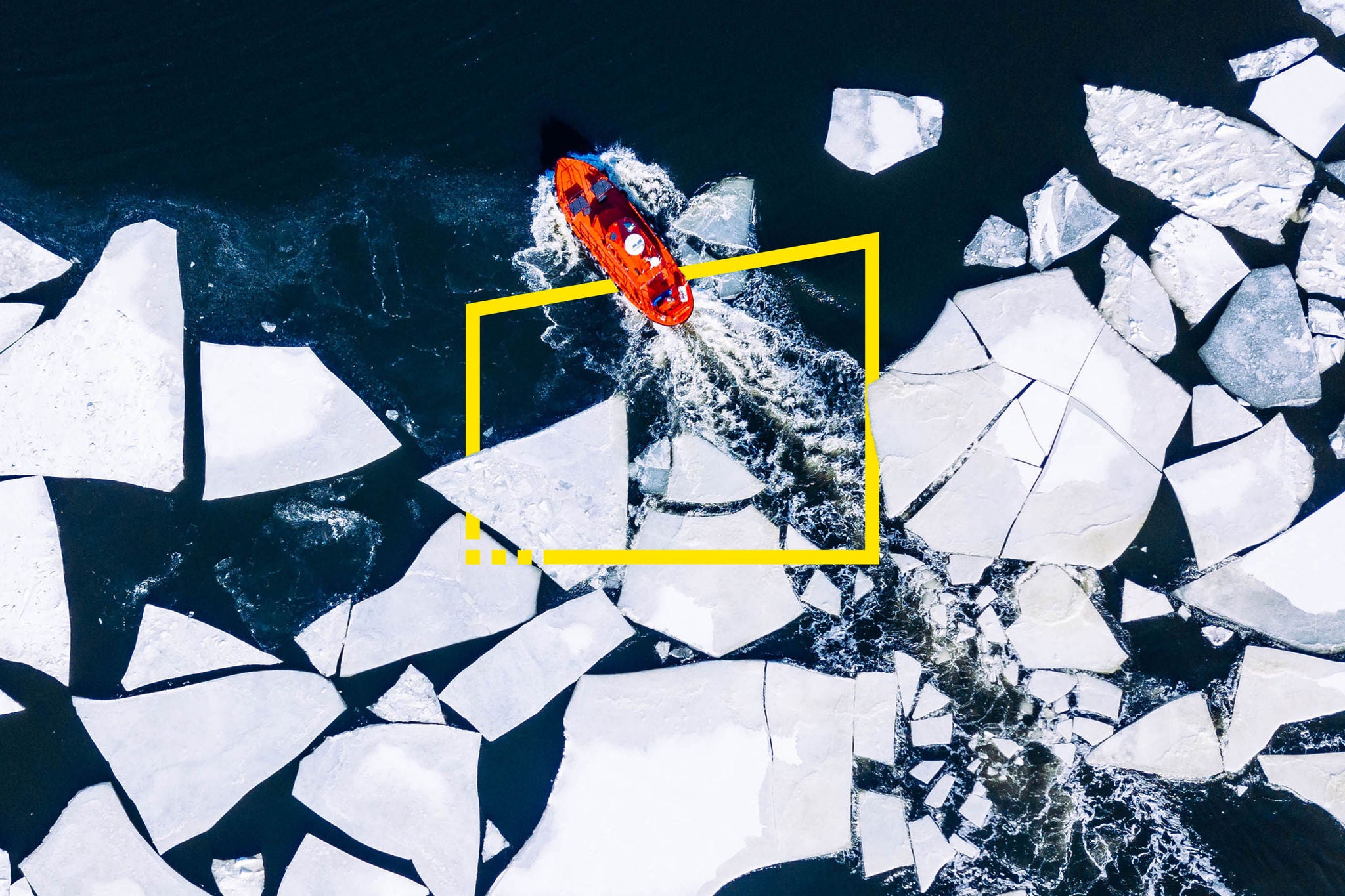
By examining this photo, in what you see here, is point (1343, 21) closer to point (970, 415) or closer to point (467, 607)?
point (970, 415)

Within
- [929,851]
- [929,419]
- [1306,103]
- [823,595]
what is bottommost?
[929,851]

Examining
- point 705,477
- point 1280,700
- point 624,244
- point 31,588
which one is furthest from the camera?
point 31,588

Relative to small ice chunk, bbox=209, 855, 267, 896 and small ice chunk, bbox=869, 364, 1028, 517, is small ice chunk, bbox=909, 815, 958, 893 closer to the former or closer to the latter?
small ice chunk, bbox=869, 364, 1028, 517

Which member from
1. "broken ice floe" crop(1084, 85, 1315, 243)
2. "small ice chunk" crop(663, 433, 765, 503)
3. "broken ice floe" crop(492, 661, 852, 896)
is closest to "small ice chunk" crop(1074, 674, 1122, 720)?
"broken ice floe" crop(492, 661, 852, 896)

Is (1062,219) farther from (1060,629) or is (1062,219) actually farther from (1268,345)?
(1060,629)

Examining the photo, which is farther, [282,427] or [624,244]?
[282,427]

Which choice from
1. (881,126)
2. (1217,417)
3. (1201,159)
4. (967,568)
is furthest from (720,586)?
(1201,159)

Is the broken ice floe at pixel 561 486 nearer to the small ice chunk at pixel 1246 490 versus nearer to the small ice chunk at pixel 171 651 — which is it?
the small ice chunk at pixel 171 651
